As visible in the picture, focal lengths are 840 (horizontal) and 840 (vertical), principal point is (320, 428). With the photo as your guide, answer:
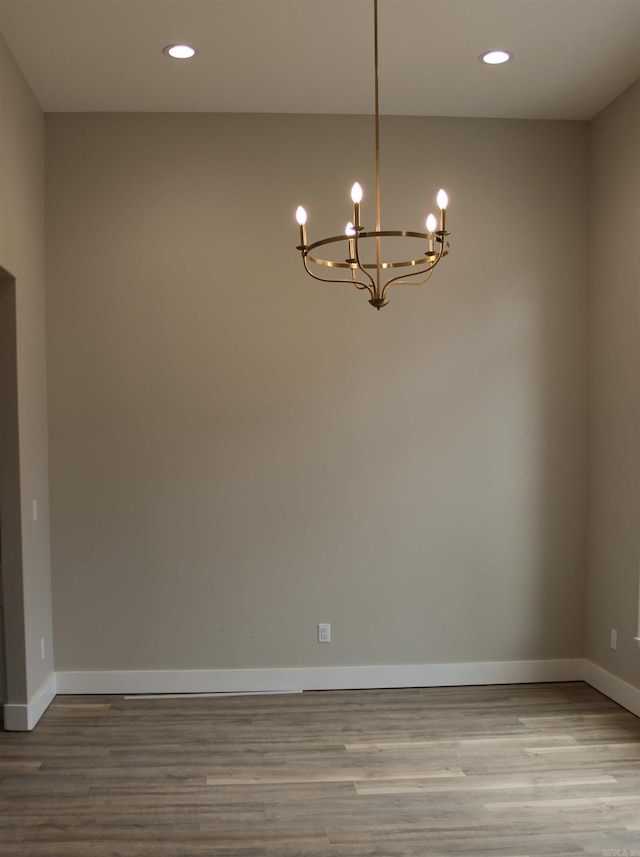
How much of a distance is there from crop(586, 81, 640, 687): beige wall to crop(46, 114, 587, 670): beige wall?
115mm

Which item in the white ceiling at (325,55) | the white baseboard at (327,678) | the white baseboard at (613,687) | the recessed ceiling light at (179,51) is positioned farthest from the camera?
the white baseboard at (327,678)

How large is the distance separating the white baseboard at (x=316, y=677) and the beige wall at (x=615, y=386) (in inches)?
14.0

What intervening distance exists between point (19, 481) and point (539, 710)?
9.06 feet

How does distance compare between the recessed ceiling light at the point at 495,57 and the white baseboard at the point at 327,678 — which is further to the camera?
the white baseboard at the point at 327,678

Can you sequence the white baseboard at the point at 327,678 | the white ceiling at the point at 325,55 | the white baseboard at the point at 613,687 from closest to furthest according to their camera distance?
the white ceiling at the point at 325,55
the white baseboard at the point at 613,687
the white baseboard at the point at 327,678

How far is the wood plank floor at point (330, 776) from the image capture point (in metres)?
2.90

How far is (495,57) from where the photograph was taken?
12.4 ft

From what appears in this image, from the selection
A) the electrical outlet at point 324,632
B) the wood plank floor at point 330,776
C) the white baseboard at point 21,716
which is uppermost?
the electrical outlet at point 324,632

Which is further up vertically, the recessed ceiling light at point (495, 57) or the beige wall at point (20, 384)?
the recessed ceiling light at point (495, 57)

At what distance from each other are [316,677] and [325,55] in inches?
122

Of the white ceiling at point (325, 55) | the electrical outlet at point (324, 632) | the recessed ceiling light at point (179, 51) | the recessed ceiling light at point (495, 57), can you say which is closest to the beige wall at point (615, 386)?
the white ceiling at point (325, 55)

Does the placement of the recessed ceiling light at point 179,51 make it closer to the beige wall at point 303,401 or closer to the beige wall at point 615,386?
the beige wall at point 303,401

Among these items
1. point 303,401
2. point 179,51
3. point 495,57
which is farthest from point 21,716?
point 495,57

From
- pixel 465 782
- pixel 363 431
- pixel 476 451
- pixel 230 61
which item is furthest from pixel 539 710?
pixel 230 61
